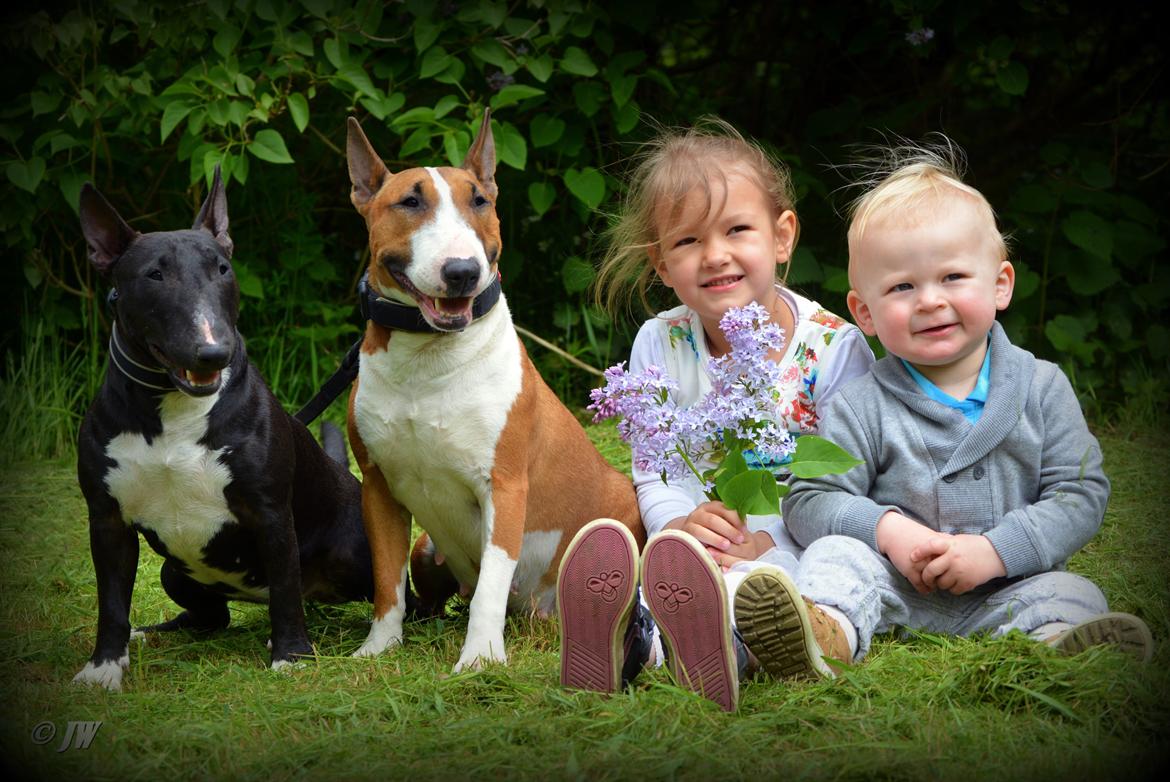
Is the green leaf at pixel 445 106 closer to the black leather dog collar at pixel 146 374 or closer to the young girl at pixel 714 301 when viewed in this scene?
the young girl at pixel 714 301

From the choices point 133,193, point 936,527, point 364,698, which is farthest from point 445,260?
point 133,193

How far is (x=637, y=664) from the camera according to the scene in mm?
2461

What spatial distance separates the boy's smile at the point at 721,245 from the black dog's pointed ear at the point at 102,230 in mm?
1398

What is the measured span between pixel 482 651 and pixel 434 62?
2.79 meters

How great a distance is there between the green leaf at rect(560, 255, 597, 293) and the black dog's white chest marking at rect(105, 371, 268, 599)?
2852 millimetres

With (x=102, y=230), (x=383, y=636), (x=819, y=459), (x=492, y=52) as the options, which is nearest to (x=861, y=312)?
(x=819, y=459)

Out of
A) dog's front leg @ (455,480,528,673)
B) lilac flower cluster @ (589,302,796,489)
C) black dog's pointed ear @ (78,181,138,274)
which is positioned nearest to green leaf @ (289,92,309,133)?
black dog's pointed ear @ (78,181,138,274)

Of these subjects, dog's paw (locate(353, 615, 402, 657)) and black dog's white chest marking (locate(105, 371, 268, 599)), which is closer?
black dog's white chest marking (locate(105, 371, 268, 599))

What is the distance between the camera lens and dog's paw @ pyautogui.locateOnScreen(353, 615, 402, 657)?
9.43 ft

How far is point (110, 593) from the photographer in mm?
2715

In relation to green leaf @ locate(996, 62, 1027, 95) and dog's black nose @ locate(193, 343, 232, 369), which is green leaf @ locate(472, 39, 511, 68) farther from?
dog's black nose @ locate(193, 343, 232, 369)

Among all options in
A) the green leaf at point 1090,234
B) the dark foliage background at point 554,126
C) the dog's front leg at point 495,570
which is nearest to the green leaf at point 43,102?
the dark foliage background at point 554,126

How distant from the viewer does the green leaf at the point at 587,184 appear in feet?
15.9

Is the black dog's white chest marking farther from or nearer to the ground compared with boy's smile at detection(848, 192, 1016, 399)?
nearer to the ground
